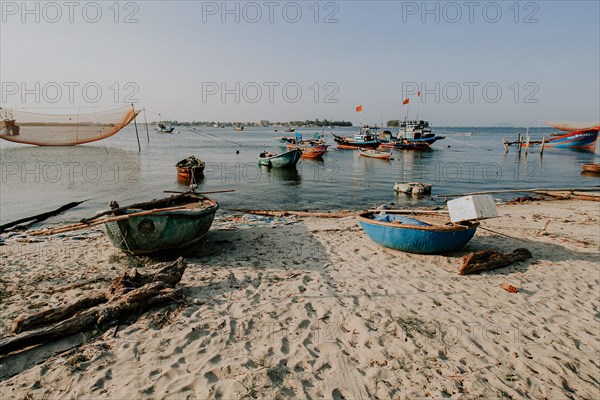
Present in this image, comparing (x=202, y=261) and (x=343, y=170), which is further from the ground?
(x=343, y=170)

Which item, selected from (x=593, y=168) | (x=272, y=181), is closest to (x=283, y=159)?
(x=272, y=181)

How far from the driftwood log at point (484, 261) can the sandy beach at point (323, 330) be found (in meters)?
0.20

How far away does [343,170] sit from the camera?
31922mm

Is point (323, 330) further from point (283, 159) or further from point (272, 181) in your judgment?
point (283, 159)

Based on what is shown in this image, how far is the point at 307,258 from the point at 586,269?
6295 mm

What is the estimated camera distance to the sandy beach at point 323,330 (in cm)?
404

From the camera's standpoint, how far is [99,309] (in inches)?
207

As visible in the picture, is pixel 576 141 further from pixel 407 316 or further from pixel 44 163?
pixel 44 163

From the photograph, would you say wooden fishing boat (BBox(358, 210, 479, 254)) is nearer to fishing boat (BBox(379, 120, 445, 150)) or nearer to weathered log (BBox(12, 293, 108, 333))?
weathered log (BBox(12, 293, 108, 333))

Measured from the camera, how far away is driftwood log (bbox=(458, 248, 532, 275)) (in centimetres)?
738

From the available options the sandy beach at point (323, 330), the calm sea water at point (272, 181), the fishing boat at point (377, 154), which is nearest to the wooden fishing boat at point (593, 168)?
the calm sea water at point (272, 181)

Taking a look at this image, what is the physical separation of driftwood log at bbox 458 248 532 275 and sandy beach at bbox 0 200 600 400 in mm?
203

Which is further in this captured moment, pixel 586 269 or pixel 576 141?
pixel 576 141

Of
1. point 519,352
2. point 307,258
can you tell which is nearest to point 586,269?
point 519,352
